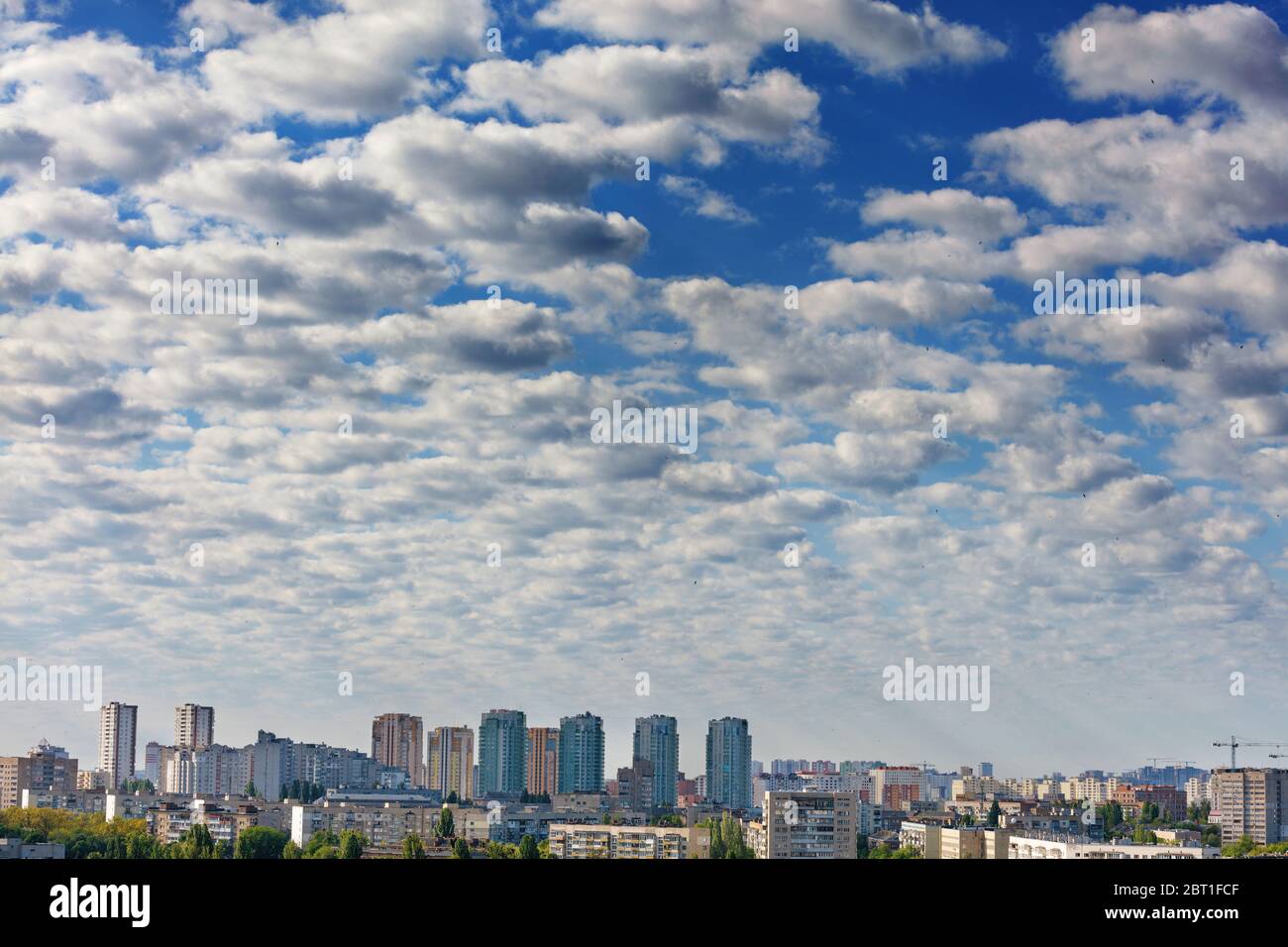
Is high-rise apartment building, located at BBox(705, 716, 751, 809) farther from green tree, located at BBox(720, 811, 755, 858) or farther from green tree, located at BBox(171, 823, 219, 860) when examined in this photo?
green tree, located at BBox(171, 823, 219, 860)

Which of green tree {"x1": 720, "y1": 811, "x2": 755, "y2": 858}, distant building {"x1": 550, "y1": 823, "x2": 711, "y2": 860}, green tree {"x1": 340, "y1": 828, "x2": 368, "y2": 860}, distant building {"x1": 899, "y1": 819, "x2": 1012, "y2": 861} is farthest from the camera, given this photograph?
green tree {"x1": 340, "y1": 828, "x2": 368, "y2": 860}

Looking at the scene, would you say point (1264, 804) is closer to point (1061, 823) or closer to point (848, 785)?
point (1061, 823)

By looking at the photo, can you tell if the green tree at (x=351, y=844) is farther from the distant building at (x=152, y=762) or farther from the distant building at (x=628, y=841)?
the distant building at (x=152, y=762)

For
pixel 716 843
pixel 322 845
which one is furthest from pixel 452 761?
pixel 716 843

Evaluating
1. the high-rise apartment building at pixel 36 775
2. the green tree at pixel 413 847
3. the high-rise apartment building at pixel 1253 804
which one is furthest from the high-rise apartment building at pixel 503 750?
the high-rise apartment building at pixel 1253 804

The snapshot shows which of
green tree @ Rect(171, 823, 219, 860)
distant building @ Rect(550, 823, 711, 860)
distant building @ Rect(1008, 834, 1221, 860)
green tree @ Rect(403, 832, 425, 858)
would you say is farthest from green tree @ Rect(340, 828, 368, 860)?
distant building @ Rect(1008, 834, 1221, 860)
